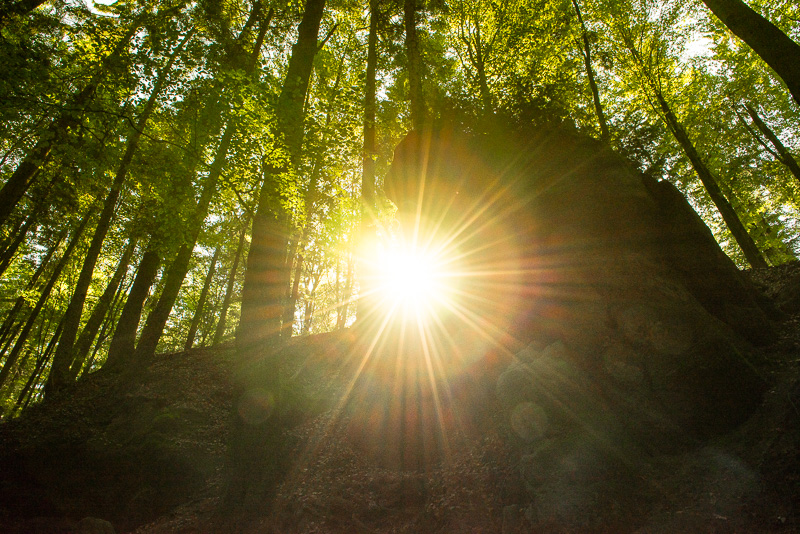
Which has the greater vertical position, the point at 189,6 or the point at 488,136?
the point at 189,6

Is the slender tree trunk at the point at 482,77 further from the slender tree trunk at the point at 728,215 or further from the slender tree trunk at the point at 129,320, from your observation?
the slender tree trunk at the point at 129,320

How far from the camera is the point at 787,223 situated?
70.8ft

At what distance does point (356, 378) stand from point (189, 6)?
14.2 metres

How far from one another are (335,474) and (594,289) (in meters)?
6.57

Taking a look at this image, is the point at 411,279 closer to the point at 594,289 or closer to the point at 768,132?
the point at 594,289

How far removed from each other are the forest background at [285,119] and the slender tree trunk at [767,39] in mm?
55

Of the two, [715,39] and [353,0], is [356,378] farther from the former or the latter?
[715,39]

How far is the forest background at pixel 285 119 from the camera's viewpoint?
722 centimetres

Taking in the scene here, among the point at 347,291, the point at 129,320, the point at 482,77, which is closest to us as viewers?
the point at 482,77

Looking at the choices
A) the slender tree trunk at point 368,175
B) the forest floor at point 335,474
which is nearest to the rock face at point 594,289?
the forest floor at point 335,474

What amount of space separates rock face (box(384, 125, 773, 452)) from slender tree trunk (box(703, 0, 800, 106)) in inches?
100

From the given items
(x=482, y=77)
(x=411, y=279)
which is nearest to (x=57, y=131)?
(x=411, y=279)

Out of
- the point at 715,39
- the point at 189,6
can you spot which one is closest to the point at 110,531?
the point at 189,6

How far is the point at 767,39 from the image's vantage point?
21.4ft
